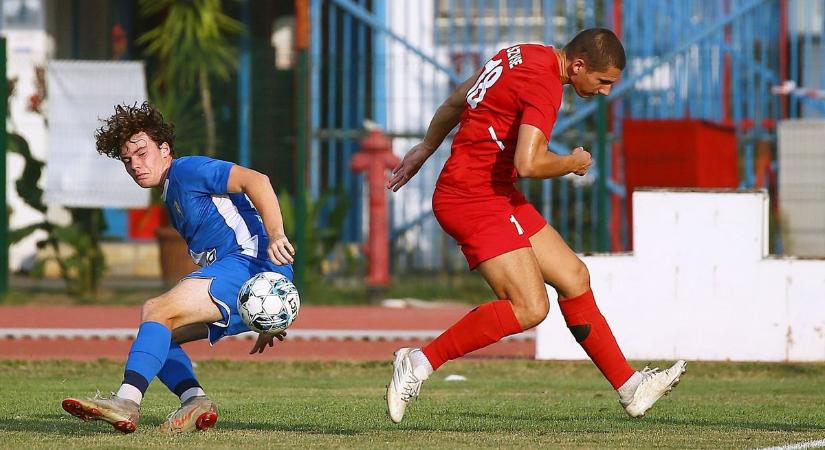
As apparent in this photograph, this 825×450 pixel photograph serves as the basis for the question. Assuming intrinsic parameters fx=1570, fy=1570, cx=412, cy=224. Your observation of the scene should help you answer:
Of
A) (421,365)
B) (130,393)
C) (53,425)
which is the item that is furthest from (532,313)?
(53,425)

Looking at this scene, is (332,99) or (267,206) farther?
(332,99)

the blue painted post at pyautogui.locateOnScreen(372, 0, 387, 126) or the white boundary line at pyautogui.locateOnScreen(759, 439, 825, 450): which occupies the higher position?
the blue painted post at pyautogui.locateOnScreen(372, 0, 387, 126)

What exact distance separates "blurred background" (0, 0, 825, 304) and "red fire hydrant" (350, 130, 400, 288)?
22 millimetres

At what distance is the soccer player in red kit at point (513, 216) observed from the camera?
6.72m

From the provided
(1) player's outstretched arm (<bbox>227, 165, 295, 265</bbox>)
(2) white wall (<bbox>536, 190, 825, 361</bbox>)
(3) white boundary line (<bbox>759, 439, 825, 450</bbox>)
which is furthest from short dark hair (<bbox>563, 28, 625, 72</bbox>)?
(2) white wall (<bbox>536, 190, 825, 361</bbox>)

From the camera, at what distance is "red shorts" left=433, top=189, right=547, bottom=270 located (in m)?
6.78

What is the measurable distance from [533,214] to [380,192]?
1013cm

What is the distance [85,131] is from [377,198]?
3211 mm

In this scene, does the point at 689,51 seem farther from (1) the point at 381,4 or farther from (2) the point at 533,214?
(2) the point at 533,214

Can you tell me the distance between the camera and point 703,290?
449 inches

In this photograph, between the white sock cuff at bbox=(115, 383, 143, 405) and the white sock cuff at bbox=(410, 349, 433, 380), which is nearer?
the white sock cuff at bbox=(115, 383, 143, 405)

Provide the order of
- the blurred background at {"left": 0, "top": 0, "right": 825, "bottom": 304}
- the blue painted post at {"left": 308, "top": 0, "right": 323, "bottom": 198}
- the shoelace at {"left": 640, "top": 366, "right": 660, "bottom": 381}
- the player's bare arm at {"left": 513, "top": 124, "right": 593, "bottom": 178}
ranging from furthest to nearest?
the blue painted post at {"left": 308, "top": 0, "right": 323, "bottom": 198} → the blurred background at {"left": 0, "top": 0, "right": 825, "bottom": 304} → the shoelace at {"left": 640, "top": 366, "right": 660, "bottom": 381} → the player's bare arm at {"left": 513, "top": 124, "right": 593, "bottom": 178}

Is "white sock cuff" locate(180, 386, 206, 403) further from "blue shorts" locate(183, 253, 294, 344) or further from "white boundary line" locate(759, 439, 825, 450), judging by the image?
"white boundary line" locate(759, 439, 825, 450)

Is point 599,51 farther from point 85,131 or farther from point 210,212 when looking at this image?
point 85,131
